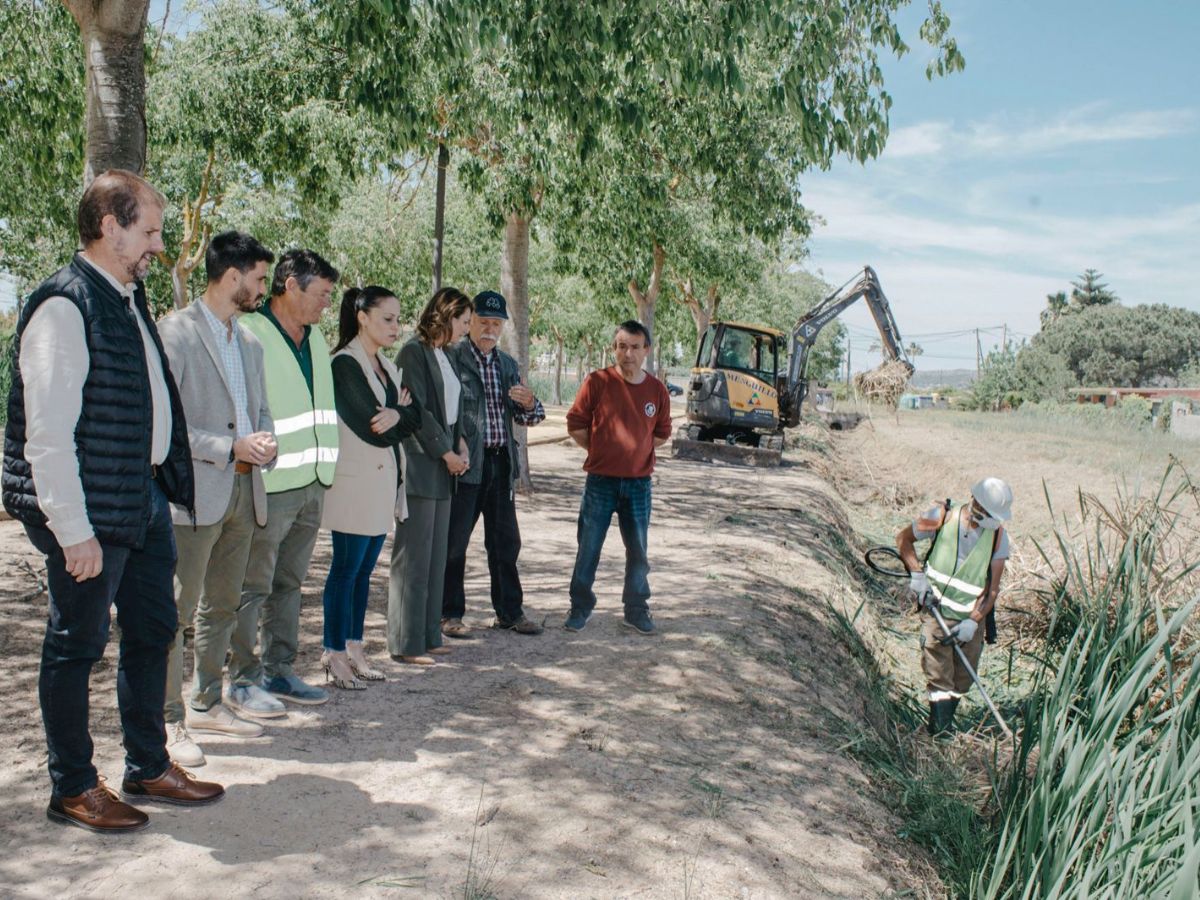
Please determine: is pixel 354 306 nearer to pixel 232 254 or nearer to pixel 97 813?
pixel 232 254

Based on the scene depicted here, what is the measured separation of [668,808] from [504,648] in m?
2.17

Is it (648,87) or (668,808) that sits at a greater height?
(648,87)

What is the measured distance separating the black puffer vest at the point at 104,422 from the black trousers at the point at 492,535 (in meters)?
2.73

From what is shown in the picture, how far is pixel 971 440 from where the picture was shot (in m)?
27.5

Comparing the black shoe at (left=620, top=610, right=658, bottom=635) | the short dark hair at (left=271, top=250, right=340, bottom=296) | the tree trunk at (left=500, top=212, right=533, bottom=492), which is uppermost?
the tree trunk at (left=500, top=212, right=533, bottom=492)

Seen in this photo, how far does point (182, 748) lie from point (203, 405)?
4.40ft

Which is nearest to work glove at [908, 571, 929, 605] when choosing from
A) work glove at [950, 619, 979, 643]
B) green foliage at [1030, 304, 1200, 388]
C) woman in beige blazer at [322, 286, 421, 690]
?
work glove at [950, 619, 979, 643]

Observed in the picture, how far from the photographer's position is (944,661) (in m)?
6.06

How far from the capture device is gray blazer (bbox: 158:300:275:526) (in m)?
3.83

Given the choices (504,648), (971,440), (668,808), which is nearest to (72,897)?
(668,808)

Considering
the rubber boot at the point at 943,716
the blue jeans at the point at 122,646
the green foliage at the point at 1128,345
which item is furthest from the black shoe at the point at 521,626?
the green foliage at the point at 1128,345

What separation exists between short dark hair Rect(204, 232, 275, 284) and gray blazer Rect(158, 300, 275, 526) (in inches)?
6.1

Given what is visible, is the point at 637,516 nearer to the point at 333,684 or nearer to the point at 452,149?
the point at 333,684

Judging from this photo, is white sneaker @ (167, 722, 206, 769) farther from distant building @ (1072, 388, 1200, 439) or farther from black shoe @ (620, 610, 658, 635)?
distant building @ (1072, 388, 1200, 439)
